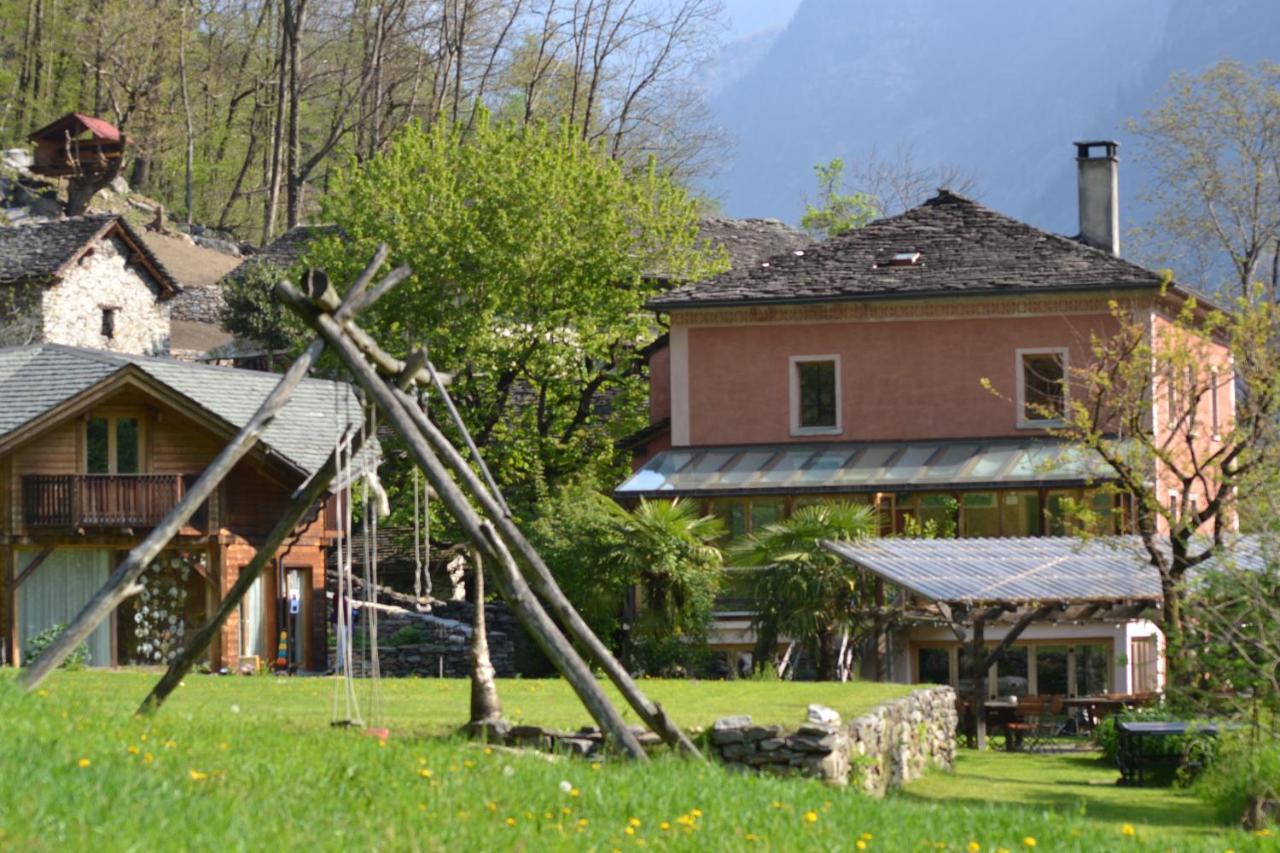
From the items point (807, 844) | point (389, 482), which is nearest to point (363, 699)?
point (807, 844)

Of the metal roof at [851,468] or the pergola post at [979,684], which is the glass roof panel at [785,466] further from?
the pergola post at [979,684]

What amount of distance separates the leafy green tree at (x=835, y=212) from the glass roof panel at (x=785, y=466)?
27.6 meters

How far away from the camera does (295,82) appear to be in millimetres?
60312

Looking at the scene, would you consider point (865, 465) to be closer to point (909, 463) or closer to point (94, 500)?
point (909, 463)

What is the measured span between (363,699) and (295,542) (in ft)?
59.1

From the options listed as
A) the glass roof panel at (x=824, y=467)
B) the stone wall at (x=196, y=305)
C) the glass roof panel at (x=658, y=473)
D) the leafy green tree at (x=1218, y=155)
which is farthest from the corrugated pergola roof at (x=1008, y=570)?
the stone wall at (x=196, y=305)

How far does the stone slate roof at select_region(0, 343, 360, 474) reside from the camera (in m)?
36.2

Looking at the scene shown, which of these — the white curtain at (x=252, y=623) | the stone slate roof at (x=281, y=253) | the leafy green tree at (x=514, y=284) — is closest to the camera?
the white curtain at (x=252, y=623)

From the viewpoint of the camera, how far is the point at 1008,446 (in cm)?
3569

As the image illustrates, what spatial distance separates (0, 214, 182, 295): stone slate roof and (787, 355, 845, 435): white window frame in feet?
79.8

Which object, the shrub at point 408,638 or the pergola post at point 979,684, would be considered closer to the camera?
the pergola post at point 979,684

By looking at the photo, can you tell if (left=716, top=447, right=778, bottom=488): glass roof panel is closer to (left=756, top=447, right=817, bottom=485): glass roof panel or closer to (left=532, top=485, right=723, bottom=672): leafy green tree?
(left=756, top=447, right=817, bottom=485): glass roof panel

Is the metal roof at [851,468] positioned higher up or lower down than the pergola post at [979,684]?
higher up

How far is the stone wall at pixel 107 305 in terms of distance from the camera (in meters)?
53.7
